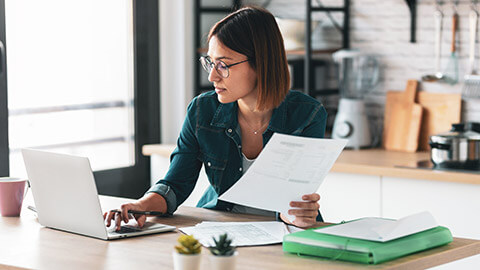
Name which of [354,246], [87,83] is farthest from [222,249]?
[87,83]

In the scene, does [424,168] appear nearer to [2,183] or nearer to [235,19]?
[235,19]

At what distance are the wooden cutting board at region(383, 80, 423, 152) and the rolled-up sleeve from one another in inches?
67.2

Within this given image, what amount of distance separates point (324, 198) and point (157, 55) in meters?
1.30

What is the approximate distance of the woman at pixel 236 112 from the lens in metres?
2.21

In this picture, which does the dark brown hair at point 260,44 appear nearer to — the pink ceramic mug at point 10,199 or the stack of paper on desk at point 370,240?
the stack of paper on desk at point 370,240

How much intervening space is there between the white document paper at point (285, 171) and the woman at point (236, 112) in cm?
34

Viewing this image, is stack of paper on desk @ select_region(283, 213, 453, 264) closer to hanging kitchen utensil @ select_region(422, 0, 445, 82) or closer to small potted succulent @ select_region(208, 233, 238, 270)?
small potted succulent @ select_region(208, 233, 238, 270)

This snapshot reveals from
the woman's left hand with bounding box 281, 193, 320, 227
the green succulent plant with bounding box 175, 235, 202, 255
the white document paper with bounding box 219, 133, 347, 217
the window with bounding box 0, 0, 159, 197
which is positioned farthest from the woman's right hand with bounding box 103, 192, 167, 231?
the window with bounding box 0, 0, 159, 197

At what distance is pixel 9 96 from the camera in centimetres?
321

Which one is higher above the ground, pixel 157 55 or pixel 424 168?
pixel 157 55

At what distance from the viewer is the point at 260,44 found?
223 cm

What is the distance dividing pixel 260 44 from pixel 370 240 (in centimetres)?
82

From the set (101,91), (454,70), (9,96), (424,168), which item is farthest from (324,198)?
(9,96)

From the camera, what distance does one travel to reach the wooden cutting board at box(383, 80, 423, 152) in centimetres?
372
